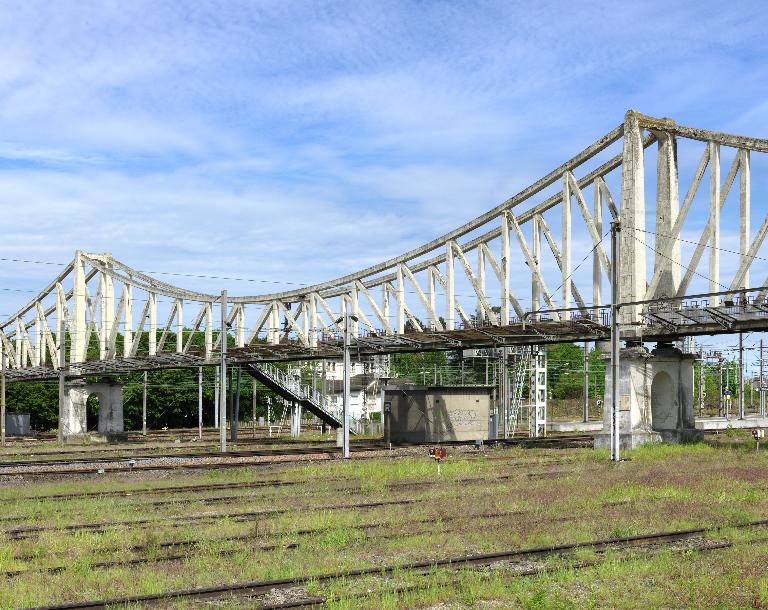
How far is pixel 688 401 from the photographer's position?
1737 inches

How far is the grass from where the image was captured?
12.5 meters

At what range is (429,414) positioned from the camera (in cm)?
5394

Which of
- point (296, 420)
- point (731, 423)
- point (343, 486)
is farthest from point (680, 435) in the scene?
point (731, 423)

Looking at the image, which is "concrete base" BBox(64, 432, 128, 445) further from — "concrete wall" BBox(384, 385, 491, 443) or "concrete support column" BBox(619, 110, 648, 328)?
"concrete support column" BBox(619, 110, 648, 328)

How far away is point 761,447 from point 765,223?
10.7 meters

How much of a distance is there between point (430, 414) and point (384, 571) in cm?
4055

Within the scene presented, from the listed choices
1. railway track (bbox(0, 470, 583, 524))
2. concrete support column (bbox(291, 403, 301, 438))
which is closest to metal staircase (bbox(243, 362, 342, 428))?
concrete support column (bbox(291, 403, 301, 438))

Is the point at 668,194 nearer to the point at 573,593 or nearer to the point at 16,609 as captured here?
the point at 573,593

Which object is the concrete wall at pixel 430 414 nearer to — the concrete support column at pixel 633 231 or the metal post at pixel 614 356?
the concrete support column at pixel 633 231

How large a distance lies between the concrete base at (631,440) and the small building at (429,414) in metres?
13.3

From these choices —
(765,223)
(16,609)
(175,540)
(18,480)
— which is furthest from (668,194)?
(16,609)

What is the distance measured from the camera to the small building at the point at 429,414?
53.7 m

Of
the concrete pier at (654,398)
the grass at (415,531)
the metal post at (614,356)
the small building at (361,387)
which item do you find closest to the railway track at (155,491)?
the grass at (415,531)

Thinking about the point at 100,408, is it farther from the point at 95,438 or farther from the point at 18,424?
the point at 18,424
